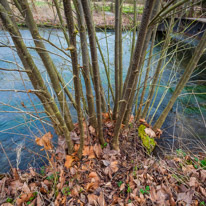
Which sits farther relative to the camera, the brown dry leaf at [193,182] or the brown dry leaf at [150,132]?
the brown dry leaf at [150,132]

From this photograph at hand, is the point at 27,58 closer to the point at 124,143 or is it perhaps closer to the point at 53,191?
the point at 53,191

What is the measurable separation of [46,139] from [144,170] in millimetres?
1608

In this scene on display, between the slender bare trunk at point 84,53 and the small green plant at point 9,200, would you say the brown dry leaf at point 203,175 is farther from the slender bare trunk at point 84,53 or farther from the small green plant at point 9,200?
the small green plant at point 9,200

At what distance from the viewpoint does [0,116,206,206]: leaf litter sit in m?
1.75

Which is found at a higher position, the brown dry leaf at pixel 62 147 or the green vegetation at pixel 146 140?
the brown dry leaf at pixel 62 147

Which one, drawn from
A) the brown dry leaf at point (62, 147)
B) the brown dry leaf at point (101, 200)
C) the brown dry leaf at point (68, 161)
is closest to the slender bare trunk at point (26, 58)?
the brown dry leaf at point (62, 147)

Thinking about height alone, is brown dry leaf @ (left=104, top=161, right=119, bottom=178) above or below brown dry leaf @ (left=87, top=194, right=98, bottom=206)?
below

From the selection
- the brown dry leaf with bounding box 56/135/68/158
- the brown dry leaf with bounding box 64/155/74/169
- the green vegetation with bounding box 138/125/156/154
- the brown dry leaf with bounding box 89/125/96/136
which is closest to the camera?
the brown dry leaf with bounding box 64/155/74/169

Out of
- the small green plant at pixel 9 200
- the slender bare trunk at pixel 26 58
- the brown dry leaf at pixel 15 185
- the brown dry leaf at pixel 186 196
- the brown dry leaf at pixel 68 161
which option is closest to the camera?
the slender bare trunk at pixel 26 58

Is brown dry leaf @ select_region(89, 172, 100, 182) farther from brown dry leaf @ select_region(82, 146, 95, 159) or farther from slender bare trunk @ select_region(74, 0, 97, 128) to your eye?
slender bare trunk @ select_region(74, 0, 97, 128)

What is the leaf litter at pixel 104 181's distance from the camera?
69.0 inches

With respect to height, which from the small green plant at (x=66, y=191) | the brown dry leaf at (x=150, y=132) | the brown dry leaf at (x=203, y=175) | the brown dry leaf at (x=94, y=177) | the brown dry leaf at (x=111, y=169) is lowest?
the brown dry leaf at (x=150, y=132)

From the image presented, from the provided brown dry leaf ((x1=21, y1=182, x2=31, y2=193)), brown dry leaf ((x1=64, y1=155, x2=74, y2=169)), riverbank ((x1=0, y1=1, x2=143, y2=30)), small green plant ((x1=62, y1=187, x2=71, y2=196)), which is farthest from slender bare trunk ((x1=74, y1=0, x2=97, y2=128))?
brown dry leaf ((x1=21, y1=182, x2=31, y2=193))

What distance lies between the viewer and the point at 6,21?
130 centimetres
